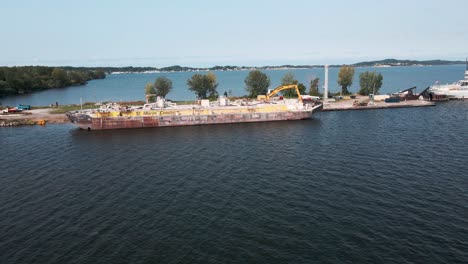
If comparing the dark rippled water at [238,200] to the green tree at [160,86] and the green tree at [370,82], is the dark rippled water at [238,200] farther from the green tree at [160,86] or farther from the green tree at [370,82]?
the green tree at [370,82]

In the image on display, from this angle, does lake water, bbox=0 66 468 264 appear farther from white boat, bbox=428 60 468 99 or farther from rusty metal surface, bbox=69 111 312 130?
white boat, bbox=428 60 468 99

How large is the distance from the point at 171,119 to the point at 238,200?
55.3m

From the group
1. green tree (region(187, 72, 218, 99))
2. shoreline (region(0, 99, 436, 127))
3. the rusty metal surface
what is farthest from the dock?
green tree (region(187, 72, 218, 99))

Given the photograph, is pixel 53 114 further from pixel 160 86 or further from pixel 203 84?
pixel 203 84

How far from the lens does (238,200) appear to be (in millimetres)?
41406

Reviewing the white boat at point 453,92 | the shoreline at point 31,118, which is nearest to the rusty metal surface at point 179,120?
the shoreline at point 31,118

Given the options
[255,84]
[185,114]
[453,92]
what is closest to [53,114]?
[185,114]

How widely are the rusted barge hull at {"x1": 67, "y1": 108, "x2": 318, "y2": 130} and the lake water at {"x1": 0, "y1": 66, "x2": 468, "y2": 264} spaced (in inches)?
565

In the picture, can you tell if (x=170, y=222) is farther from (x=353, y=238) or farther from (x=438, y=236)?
(x=438, y=236)

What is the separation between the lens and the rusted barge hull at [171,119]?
89125mm

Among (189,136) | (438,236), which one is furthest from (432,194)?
(189,136)

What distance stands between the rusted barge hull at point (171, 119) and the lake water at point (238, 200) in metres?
14.4

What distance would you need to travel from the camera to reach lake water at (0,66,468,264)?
30.9m

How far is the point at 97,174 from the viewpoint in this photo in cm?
5225
